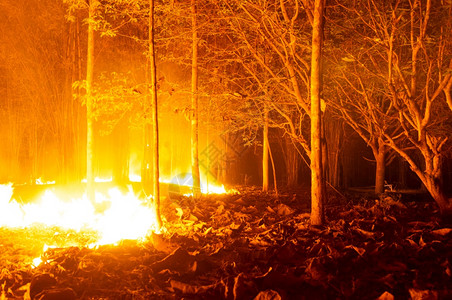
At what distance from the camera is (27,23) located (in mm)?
19500

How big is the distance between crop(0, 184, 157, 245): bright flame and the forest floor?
59 centimetres

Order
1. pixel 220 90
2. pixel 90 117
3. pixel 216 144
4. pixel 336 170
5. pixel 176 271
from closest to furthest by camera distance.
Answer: pixel 176 271, pixel 90 117, pixel 220 90, pixel 336 170, pixel 216 144

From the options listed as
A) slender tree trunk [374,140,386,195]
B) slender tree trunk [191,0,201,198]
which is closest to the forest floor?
slender tree trunk [191,0,201,198]

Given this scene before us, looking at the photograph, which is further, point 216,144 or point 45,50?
point 216,144

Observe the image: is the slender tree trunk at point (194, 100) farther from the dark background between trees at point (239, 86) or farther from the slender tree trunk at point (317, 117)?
the slender tree trunk at point (317, 117)

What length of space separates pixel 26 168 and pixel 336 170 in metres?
21.4

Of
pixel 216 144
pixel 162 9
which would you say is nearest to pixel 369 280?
pixel 162 9

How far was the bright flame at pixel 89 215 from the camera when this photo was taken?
9.41 metres

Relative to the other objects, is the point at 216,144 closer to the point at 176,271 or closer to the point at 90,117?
the point at 90,117

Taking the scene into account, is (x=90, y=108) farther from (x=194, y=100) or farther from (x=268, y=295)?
(x=268, y=295)

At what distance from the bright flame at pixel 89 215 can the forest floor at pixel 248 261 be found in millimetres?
593

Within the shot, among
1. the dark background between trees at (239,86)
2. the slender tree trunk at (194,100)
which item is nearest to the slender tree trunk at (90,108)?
the dark background between trees at (239,86)

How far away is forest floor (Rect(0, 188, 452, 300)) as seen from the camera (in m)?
5.59

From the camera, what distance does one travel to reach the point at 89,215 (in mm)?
10828
